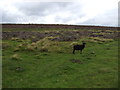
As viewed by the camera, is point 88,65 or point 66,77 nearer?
point 66,77

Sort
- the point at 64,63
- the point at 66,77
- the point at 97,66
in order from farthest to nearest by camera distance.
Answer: the point at 64,63
the point at 97,66
the point at 66,77

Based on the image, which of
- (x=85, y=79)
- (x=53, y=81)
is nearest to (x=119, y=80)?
(x=85, y=79)

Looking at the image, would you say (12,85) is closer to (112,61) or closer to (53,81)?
(53,81)

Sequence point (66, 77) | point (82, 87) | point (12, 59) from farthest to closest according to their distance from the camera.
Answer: point (12, 59) → point (66, 77) → point (82, 87)

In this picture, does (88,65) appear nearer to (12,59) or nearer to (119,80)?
(119,80)

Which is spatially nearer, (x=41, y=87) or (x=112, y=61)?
(x=41, y=87)

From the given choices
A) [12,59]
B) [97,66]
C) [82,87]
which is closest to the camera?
[82,87]

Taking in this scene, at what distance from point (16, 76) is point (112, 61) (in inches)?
380

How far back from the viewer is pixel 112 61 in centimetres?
1655

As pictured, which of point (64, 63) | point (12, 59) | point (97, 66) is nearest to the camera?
point (97, 66)

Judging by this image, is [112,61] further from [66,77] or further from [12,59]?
[12,59]

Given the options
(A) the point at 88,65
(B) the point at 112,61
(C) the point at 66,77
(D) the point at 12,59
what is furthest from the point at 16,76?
(B) the point at 112,61

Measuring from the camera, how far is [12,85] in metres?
10.8

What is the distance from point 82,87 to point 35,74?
4205 mm
